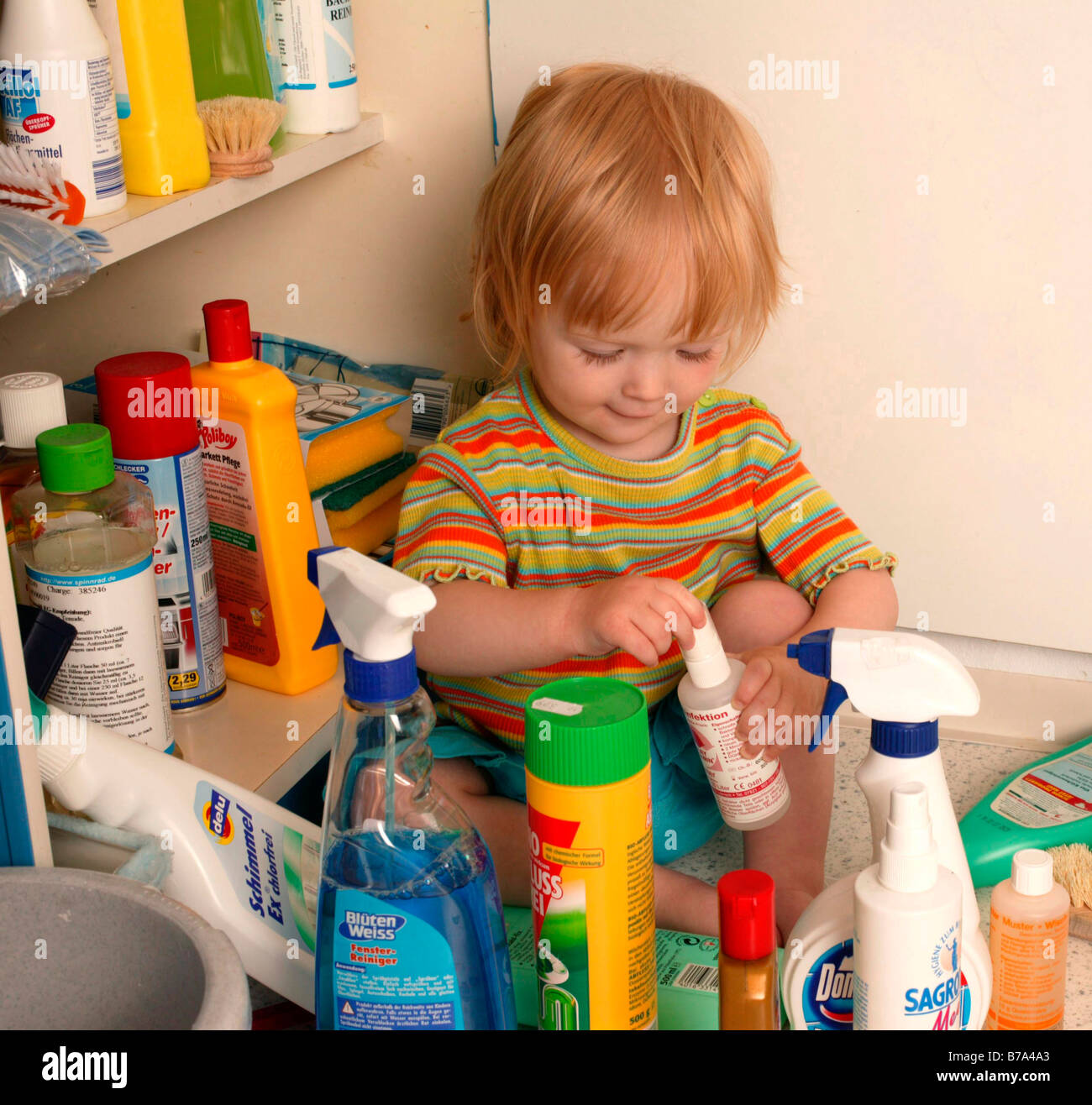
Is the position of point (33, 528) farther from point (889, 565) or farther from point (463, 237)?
point (889, 565)

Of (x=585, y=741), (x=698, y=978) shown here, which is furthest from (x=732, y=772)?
(x=585, y=741)

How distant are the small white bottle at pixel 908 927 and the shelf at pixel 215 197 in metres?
0.54

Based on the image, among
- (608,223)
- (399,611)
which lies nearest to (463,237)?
(608,223)

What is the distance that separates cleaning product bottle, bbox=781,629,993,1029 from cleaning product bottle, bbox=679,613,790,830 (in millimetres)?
111

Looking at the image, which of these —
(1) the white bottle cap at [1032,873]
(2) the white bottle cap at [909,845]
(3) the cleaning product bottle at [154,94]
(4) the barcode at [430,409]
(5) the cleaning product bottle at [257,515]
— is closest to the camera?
(2) the white bottle cap at [909,845]

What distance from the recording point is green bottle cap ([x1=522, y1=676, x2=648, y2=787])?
632 millimetres

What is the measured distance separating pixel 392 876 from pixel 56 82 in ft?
1.68

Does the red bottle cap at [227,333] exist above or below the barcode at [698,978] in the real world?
above

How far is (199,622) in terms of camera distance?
3.11 ft

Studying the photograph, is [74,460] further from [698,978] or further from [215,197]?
[698,978]

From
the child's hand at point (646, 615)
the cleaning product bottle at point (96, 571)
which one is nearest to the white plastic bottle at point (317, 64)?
the cleaning product bottle at point (96, 571)

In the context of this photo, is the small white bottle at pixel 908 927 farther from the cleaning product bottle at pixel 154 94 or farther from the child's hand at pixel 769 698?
the cleaning product bottle at pixel 154 94

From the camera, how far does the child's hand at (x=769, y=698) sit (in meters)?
0.82

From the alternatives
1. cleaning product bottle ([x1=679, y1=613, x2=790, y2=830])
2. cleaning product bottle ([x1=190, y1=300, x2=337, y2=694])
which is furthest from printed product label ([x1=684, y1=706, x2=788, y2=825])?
cleaning product bottle ([x1=190, y1=300, x2=337, y2=694])
